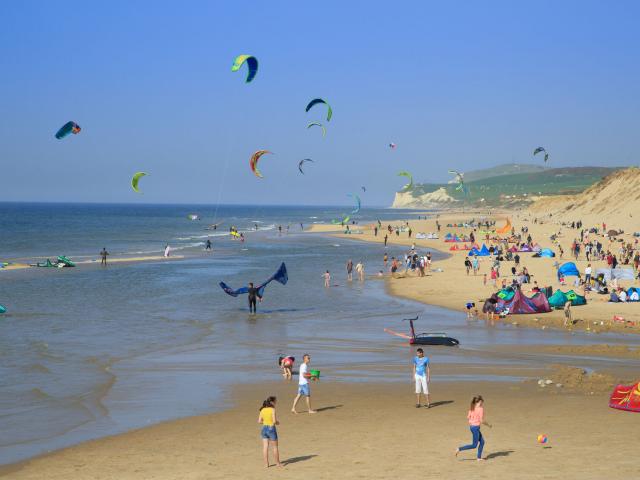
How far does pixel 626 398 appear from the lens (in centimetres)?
1291

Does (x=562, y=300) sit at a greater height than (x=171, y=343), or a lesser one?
greater

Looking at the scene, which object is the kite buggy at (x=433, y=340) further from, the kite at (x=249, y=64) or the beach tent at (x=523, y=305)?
the kite at (x=249, y=64)

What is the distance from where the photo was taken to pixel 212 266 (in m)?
46.6

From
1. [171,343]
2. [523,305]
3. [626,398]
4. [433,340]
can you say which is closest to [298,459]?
[626,398]

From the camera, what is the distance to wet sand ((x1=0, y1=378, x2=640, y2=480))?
996cm

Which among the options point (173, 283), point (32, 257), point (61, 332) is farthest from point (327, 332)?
point (32, 257)

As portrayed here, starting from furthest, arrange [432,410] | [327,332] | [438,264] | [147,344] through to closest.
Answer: [438,264], [327,332], [147,344], [432,410]

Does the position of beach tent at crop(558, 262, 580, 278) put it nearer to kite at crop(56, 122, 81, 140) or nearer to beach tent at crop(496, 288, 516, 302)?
beach tent at crop(496, 288, 516, 302)

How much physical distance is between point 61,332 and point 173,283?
14287mm

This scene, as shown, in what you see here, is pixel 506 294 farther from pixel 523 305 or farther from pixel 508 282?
pixel 508 282

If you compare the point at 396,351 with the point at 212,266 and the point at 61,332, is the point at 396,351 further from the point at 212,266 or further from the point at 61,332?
the point at 212,266

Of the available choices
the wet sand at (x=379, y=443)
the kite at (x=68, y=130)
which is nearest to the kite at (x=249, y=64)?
the kite at (x=68, y=130)

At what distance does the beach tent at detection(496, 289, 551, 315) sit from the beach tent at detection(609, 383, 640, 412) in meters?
11.4

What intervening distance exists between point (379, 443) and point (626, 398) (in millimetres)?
4560
